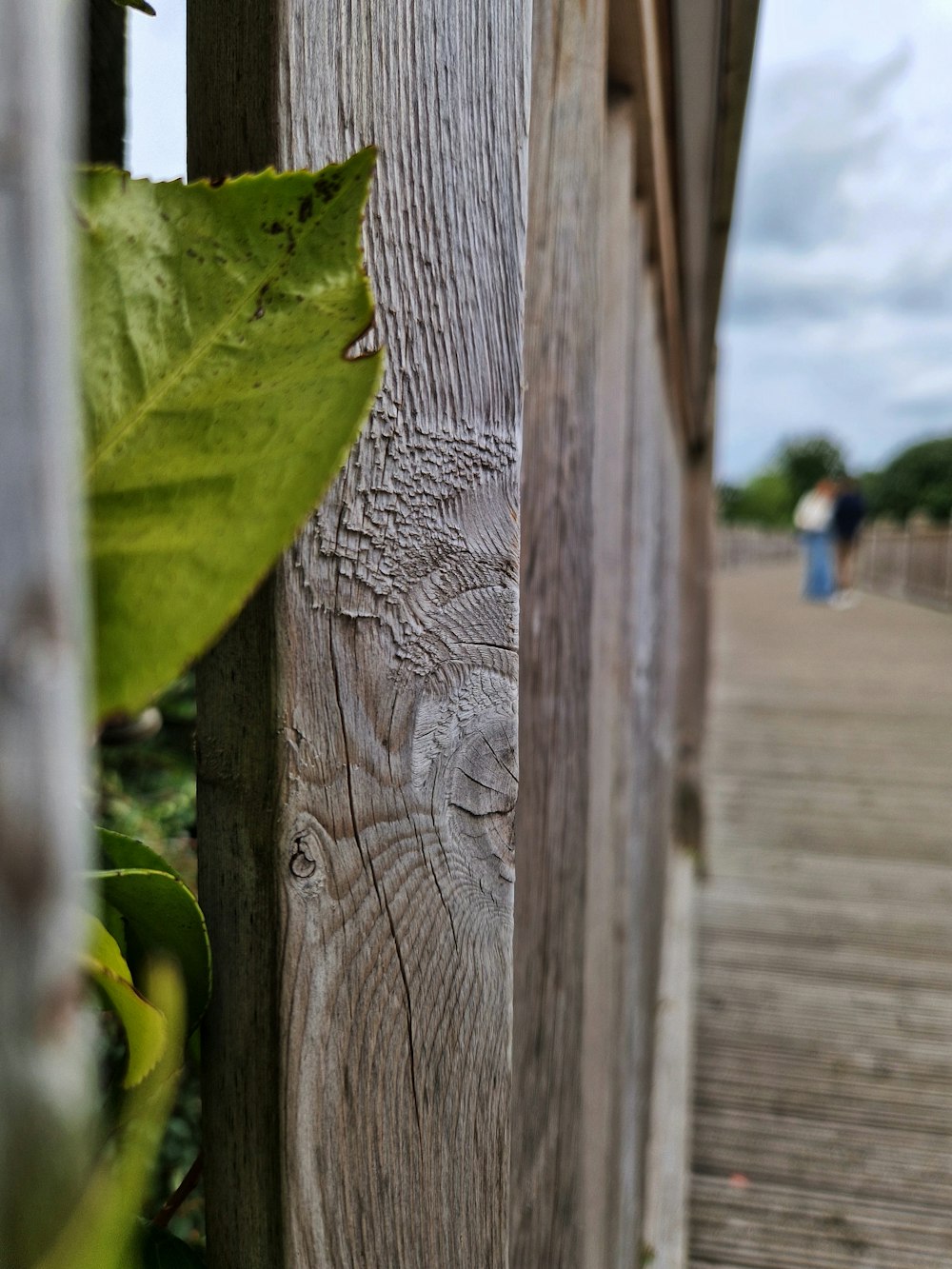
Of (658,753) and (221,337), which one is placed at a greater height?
(221,337)

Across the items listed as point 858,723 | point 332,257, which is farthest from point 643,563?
point 858,723

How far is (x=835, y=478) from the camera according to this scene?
44156 millimetres

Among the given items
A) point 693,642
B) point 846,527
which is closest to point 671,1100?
point 693,642

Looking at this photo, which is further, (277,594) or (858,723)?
(858,723)

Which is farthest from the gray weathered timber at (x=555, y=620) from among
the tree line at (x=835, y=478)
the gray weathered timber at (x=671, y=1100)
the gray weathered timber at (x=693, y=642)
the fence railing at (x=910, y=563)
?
the tree line at (x=835, y=478)

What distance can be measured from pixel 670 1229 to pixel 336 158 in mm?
2167

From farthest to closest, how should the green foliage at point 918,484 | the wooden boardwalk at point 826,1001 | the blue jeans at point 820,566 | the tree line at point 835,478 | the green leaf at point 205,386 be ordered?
the tree line at point 835,478, the green foliage at point 918,484, the blue jeans at point 820,566, the wooden boardwalk at point 826,1001, the green leaf at point 205,386

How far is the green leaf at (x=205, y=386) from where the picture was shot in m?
0.29

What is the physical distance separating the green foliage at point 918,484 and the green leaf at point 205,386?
4068cm

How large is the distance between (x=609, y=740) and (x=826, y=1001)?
2.34m

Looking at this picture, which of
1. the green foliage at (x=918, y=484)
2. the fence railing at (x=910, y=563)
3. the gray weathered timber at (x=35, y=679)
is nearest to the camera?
the gray weathered timber at (x=35, y=679)

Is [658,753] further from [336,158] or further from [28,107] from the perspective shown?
[28,107]

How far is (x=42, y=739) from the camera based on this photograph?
16 centimetres

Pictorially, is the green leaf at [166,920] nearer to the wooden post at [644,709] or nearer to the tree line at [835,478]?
the wooden post at [644,709]
